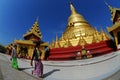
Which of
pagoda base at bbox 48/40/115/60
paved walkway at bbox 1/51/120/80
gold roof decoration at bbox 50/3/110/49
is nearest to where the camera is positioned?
paved walkway at bbox 1/51/120/80

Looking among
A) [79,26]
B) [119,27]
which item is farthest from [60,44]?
[119,27]

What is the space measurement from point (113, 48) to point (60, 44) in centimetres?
874

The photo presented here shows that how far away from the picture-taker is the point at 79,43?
3038 centimetres

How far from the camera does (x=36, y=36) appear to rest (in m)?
30.8

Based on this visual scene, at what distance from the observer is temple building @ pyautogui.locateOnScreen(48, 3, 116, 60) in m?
27.0

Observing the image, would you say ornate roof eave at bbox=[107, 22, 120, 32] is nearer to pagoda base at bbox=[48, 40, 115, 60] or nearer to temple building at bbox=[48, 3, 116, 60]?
temple building at bbox=[48, 3, 116, 60]

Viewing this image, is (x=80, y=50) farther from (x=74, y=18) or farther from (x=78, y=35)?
(x=74, y=18)

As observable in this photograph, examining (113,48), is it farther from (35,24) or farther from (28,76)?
(28,76)

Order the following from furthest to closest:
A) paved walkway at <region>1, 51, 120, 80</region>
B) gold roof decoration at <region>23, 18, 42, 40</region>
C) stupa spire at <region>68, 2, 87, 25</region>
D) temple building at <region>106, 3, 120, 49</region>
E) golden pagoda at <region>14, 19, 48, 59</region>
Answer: stupa spire at <region>68, 2, 87, 25</region>
gold roof decoration at <region>23, 18, 42, 40</region>
golden pagoda at <region>14, 19, 48, 59</region>
temple building at <region>106, 3, 120, 49</region>
paved walkway at <region>1, 51, 120, 80</region>

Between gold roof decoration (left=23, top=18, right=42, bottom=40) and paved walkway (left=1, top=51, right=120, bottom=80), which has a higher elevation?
gold roof decoration (left=23, top=18, right=42, bottom=40)

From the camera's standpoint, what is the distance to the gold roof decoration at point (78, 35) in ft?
98.8

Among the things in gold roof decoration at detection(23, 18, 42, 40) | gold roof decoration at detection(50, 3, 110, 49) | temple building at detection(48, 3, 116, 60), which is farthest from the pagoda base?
gold roof decoration at detection(23, 18, 42, 40)

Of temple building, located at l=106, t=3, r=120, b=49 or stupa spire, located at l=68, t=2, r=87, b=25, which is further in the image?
stupa spire, located at l=68, t=2, r=87, b=25

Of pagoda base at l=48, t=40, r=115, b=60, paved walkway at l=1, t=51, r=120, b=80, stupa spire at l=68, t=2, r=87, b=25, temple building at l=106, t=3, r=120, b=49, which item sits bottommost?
paved walkway at l=1, t=51, r=120, b=80
